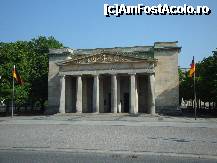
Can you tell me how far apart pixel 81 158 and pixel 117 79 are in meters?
39.4

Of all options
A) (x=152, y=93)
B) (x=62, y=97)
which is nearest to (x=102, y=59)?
(x=62, y=97)

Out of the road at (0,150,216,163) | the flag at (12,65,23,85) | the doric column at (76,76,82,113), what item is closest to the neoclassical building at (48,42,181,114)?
the doric column at (76,76,82,113)

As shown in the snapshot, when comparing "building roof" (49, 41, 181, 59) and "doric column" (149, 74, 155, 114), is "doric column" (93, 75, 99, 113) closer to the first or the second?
"building roof" (49, 41, 181, 59)

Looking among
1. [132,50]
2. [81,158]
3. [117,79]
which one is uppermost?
[132,50]

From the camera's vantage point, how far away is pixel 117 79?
169 ft

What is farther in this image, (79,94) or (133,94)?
(79,94)

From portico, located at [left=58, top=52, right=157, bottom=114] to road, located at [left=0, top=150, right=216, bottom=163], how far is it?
115 ft

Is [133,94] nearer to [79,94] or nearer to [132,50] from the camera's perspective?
[79,94]

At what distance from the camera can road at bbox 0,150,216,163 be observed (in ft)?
38.9

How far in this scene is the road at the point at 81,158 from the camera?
11.9 metres

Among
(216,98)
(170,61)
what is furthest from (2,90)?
(216,98)

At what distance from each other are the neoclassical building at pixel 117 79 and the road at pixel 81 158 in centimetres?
3519

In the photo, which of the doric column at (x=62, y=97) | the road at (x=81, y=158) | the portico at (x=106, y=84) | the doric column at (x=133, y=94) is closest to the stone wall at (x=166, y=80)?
the portico at (x=106, y=84)

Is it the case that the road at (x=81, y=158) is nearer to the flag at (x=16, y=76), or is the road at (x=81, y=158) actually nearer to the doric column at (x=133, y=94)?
the flag at (x=16, y=76)
